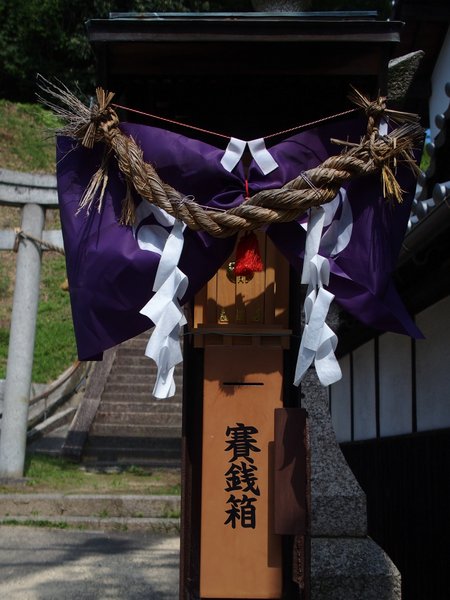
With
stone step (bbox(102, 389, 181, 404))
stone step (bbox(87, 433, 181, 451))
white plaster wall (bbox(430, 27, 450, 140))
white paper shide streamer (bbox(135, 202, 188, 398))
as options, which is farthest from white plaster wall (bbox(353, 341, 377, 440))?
stone step (bbox(102, 389, 181, 404))

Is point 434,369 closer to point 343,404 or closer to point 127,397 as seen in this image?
point 343,404

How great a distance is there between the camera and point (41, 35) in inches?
1195

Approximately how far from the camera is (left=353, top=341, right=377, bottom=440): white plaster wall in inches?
368

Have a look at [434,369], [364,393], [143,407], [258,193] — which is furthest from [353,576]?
[143,407]

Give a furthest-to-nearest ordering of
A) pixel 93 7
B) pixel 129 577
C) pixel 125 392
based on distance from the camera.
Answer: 1. pixel 93 7
2. pixel 125 392
3. pixel 129 577

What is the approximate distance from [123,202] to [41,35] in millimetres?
28830

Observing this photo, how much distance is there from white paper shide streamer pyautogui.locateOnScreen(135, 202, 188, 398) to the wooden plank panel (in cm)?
43

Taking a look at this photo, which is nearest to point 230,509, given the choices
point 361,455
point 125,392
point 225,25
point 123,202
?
point 123,202

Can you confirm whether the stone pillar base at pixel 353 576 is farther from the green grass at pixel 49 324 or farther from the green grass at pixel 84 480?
the green grass at pixel 49 324

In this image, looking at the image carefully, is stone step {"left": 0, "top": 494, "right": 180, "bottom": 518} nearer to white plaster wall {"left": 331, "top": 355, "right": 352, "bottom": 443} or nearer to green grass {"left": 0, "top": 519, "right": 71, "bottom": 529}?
green grass {"left": 0, "top": 519, "right": 71, "bottom": 529}

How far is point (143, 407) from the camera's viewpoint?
15.7 metres

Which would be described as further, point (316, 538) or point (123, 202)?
point (316, 538)

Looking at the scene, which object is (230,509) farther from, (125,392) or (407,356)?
(125,392)

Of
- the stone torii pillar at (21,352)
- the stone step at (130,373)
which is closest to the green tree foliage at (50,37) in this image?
the stone step at (130,373)
